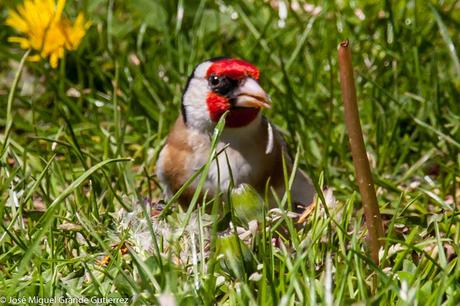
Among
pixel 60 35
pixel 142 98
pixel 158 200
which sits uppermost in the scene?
pixel 60 35

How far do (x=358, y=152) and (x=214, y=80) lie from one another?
0.91 meters

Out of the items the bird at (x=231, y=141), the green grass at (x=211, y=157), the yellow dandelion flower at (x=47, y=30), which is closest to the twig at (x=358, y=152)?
the green grass at (x=211, y=157)

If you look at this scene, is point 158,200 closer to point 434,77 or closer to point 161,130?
point 161,130

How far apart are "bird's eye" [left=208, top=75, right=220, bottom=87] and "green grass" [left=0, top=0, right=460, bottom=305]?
11.1 inches

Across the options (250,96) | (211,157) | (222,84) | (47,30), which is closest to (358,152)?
(211,157)

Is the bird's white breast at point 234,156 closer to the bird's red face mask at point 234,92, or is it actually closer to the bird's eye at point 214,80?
the bird's red face mask at point 234,92

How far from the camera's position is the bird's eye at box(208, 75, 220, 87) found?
2760mm

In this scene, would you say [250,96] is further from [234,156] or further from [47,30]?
[47,30]

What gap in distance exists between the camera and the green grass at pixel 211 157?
1.99 meters

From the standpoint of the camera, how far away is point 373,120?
3.16 m

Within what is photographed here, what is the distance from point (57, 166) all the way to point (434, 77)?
121cm

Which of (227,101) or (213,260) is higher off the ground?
(227,101)

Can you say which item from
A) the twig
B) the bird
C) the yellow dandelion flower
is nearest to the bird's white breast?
the bird

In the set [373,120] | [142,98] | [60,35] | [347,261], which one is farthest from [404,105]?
[347,261]
